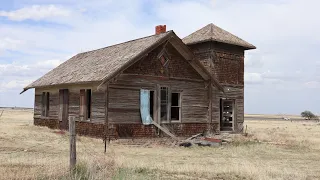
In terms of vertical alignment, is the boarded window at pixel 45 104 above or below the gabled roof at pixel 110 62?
below

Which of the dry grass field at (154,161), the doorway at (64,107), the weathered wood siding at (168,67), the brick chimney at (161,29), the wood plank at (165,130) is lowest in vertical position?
the dry grass field at (154,161)

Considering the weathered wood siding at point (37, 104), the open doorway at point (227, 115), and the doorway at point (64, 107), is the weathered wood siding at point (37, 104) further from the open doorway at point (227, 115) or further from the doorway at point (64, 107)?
the open doorway at point (227, 115)

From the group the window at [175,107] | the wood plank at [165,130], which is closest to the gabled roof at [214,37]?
the window at [175,107]

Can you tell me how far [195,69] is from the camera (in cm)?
2138

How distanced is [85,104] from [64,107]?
108 inches

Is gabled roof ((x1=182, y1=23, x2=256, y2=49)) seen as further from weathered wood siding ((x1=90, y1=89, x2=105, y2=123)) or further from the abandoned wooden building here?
weathered wood siding ((x1=90, y1=89, x2=105, y2=123))

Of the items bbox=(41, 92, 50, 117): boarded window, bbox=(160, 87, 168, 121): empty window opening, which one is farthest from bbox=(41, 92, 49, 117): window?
bbox=(160, 87, 168, 121): empty window opening

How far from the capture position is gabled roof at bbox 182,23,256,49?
23219 mm

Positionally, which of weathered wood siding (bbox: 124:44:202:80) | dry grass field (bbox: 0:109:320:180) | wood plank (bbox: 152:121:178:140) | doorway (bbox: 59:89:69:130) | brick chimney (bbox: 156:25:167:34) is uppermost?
brick chimney (bbox: 156:25:167:34)

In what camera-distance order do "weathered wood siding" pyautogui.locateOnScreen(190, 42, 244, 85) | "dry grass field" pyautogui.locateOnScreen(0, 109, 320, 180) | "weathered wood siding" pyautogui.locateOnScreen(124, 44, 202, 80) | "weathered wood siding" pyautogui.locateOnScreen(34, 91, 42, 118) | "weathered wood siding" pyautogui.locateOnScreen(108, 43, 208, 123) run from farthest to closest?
"weathered wood siding" pyautogui.locateOnScreen(34, 91, 42, 118)
"weathered wood siding" pyautogui.locateOnScreen(190, 42, 244, 85)
"weathered wood siding" pyautogui.locateOnScreen(124, 44, 202, 80)
"weathered wood siding" pyautogui.locateOnScreen(108, 43, 208, 123)
"dry grass field" pyautogui.locateOnScreen(0, 109, 320, 180)

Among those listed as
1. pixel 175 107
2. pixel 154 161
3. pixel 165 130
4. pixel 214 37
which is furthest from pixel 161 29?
pixel 154 161

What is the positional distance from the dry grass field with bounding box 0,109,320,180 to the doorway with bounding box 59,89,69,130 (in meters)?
1.30

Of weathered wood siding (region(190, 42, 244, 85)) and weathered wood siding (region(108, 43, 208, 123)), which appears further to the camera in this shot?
weathered wood siding (region(190, 42, 244, 85))

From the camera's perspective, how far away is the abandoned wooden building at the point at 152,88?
61.0 feet
